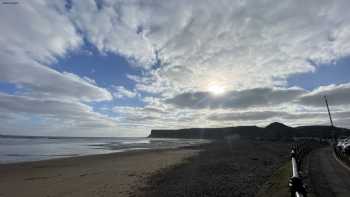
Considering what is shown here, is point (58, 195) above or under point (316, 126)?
under

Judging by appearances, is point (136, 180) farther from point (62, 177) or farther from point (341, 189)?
point (341, 189)

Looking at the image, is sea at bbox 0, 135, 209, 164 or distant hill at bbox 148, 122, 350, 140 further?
distant hill at bbox 148, 122, 350, 140

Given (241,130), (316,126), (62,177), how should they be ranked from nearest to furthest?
(62,177) → (316,126) → (241,130)

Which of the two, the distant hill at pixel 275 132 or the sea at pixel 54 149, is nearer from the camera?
the sea at pixel 54 149

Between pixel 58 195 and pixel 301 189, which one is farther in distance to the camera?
pixel 58 195

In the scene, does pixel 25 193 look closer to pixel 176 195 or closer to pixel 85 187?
pixel 85 187

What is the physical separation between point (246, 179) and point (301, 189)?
9189 mm

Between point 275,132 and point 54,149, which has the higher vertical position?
point 275,132

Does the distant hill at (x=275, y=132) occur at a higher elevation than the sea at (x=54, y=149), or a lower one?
higher

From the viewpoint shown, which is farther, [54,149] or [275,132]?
[275,132]

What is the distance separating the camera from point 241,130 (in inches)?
6447

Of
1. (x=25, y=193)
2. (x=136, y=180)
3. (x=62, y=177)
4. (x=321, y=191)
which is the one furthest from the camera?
(x=62, y=177)

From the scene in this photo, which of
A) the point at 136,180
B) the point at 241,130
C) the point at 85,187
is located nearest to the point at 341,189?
the point at 136,180

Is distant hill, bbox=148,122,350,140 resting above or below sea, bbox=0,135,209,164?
above
